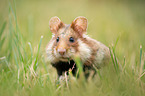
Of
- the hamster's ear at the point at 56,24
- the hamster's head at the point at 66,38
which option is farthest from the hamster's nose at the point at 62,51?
the hamster's ear at the point at 56,24

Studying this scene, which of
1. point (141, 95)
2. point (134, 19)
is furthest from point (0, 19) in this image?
point (134, 19)

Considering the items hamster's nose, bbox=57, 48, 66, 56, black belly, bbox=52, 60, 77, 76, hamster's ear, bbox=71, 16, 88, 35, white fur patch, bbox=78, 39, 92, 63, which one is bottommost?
black belly, bbox=52, 60, 77, 76

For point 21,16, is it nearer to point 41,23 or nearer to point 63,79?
point 41,23

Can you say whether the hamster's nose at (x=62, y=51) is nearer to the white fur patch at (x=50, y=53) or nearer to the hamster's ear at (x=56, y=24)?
the white fur patch at (x=50, y=53)

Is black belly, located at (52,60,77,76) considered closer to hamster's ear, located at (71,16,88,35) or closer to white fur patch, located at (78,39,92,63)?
white fur patch, located at (78,39,92,63)

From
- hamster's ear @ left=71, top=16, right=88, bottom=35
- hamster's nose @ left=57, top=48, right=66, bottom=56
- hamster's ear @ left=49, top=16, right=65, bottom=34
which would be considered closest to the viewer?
hamster's nose @ left=57, top=48, right=66, bottom=56

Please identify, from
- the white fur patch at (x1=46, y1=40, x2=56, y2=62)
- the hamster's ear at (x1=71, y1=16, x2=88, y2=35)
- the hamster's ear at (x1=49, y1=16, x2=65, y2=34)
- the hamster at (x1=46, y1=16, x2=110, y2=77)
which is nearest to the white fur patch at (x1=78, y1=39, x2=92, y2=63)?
the hamster at (x1=46, y1=16, x2=110, y2=77)

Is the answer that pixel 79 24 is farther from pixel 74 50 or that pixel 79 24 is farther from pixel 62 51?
pixel 62 51

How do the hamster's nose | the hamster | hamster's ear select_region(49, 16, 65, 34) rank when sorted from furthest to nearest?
hamster's ear select_region(49, 16, 65, 34)
the hamster
the hamster's nose
